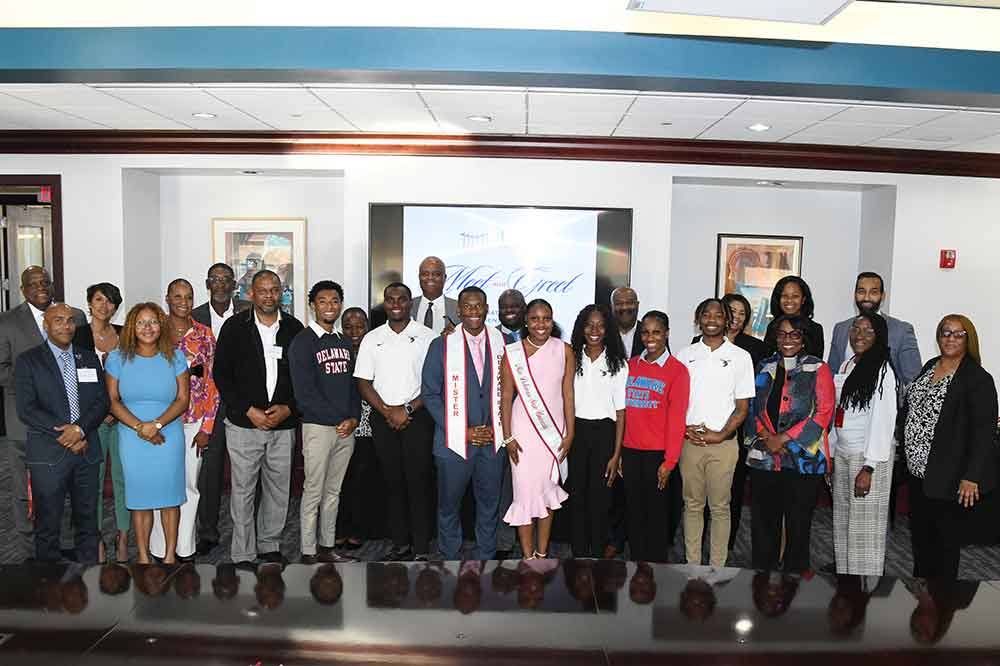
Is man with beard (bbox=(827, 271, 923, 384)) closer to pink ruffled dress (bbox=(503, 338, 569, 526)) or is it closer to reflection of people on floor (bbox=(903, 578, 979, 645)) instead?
pink ruffled dress (bbox=(503, 338, 569, 526))

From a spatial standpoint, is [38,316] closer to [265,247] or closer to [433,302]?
[433,302]

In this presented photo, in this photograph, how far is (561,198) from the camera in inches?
237

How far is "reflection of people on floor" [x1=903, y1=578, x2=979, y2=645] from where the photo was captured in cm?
209

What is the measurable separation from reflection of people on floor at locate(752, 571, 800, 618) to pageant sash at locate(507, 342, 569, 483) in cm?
136

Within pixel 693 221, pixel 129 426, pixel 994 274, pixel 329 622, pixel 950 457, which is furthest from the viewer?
pixel 693 221

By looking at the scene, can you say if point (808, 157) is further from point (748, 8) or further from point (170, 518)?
point (170, 518)

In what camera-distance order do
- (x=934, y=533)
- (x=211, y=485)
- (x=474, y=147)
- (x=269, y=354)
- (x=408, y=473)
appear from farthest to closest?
(x=474, y=147) → (x=211, y=485) → (x=408, y=473) → (x=269, y=354) → (x=934, y=533)

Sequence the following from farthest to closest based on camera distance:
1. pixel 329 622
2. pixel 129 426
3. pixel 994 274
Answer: pixel 994 274 → pixel 129 426 → pixel 329 622

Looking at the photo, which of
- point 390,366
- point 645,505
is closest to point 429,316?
point 390,366

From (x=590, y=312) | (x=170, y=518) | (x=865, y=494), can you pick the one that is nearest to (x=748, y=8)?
(x=590, y=312)

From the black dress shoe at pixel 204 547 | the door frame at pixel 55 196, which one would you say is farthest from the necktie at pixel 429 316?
the door frame at pixel 55 196

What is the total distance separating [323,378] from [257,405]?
13.9 inches

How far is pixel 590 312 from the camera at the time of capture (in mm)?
3658

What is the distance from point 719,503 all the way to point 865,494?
666 millimetres
